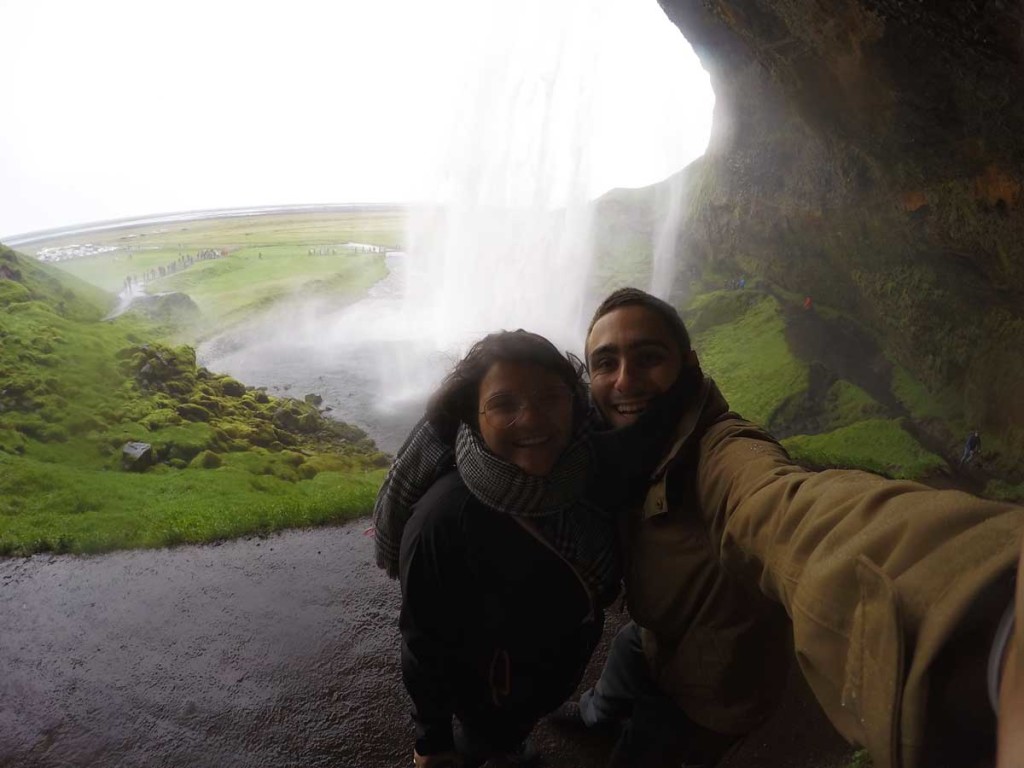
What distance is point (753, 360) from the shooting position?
19.9m

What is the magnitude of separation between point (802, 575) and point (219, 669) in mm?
6291

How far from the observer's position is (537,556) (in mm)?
2391

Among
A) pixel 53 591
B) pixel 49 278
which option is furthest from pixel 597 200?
pixel 53 591

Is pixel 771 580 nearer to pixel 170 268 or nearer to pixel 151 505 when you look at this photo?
pixel 151 505

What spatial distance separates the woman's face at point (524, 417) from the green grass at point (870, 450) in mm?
11551

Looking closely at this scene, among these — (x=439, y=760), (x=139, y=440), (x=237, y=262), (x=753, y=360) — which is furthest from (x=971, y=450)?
(x=237, y=262)

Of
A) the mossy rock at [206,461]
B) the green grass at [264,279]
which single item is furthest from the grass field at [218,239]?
the mossy rock at [206,461]

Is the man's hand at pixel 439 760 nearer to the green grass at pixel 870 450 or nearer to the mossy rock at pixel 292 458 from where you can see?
the green grass at pixel 870 450

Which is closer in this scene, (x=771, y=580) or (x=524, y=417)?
(x=771, y=580)

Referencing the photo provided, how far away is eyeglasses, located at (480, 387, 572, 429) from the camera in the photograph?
2.41 meters

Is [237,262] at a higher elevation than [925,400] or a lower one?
higher

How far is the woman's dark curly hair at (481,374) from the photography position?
2.50 m

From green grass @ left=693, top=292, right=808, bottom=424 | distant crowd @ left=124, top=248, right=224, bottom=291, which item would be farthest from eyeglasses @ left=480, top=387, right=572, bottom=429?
distant crowd @ left=124, top=248, right=224, bottom=291

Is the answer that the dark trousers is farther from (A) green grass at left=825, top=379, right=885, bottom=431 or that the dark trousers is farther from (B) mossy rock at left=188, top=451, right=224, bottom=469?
(A) green grass at left=825, top=379, right=885, bottom=431
